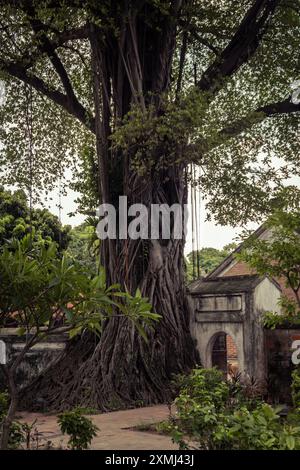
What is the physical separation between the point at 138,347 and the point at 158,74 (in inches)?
197

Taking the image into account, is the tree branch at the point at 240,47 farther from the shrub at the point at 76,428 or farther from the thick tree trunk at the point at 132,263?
the shrub at the point at 76,428

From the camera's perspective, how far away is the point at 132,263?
435 inches

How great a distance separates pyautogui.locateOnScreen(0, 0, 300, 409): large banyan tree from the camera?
10266 millimetres

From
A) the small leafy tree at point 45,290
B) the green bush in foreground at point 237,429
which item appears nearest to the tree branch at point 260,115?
the small leafy tree at point 45,290

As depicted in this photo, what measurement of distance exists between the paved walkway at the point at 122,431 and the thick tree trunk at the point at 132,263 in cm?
49

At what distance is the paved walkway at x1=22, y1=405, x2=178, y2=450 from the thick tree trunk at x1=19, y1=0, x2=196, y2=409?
1.61 ft

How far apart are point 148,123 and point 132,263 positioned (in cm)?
258

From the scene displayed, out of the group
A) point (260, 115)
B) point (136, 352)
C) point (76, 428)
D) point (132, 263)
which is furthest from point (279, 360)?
point (76, 428)

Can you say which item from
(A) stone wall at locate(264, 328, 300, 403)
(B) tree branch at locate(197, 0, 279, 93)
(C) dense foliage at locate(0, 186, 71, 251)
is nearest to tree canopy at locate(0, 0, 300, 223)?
(B) tree branch at locate(197, 0, 279, 93)

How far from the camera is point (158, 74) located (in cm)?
1155

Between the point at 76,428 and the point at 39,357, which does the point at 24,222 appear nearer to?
the point at 39,357

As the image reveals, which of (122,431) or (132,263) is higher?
(132,263)
